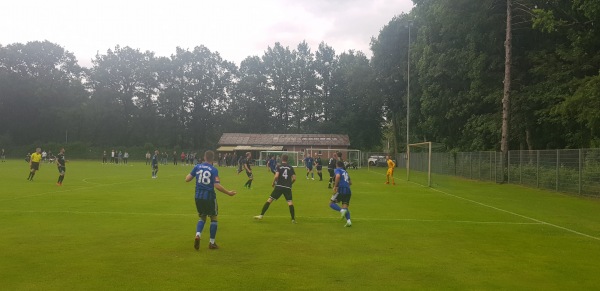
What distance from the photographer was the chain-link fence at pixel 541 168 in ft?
74.5

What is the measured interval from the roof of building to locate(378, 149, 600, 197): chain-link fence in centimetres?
3621

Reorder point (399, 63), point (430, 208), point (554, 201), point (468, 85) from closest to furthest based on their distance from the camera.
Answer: point (430, 208), point (554, 201), point (468, 85), point (399, 63)

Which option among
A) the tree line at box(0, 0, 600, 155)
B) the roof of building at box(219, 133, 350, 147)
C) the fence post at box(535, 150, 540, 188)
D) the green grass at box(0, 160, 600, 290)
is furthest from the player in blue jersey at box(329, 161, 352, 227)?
the roof of building at box(219, 133, 350, 147)

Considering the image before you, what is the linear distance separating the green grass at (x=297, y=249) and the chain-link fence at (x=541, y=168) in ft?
22.9

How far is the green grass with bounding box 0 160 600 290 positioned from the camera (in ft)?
23.2

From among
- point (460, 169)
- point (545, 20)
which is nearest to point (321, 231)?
point (545, 20)

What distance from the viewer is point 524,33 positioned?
36375mm

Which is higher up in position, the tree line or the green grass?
the tree line

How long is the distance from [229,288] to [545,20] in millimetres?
24210

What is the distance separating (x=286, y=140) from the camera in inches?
3211

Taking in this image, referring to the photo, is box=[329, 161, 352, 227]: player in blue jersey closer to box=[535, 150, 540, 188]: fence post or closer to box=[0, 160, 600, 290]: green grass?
box=[0, 160, 600, 290]: green grass

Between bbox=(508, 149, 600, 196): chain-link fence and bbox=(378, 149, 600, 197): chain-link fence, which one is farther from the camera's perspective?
bbox=(378, 149, 600, 197): chain-link fence

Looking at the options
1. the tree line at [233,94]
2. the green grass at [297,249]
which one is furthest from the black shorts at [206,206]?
the tree line at [233,94]

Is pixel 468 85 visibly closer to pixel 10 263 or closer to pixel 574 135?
pixel 574 135
